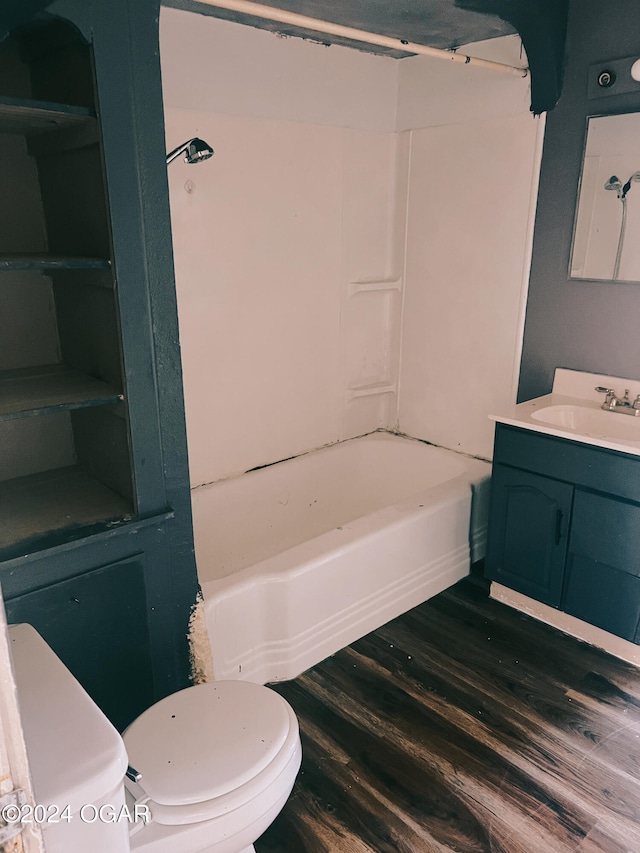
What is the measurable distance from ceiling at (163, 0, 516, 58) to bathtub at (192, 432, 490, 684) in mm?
1790

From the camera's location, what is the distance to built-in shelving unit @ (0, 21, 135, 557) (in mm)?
1539

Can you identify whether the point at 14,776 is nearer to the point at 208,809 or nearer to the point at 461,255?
the point at 208,809

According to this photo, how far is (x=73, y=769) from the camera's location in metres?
0.95

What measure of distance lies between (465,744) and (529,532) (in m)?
0.85

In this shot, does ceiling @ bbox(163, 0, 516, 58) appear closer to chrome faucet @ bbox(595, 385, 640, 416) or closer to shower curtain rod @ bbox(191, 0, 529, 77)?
shower curtain rod @ bbox(191, 0, 529, 77)

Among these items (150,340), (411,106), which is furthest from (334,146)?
(150,340)

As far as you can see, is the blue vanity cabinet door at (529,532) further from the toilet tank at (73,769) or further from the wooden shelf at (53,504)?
the toilet tank at (73,769)

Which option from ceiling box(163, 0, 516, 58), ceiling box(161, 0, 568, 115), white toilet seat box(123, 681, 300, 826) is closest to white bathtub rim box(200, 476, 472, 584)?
white toilet seat box(123, 681, 300, 826)

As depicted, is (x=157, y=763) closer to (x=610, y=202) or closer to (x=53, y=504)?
(x=53, y=504)

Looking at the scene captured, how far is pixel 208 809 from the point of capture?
1.24 m

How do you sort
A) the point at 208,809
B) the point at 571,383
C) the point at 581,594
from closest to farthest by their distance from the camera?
1. the point at 208,809
2. the point at 581,594
3. the point at 571,383

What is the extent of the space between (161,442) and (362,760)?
1094 mm

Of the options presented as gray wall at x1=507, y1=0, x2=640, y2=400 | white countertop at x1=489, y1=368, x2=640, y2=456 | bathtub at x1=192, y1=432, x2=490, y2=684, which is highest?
gray wall at x1=507, y1=0, x2=640, y2=400

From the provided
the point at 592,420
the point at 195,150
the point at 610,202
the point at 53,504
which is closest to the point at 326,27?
the point at 195,150
